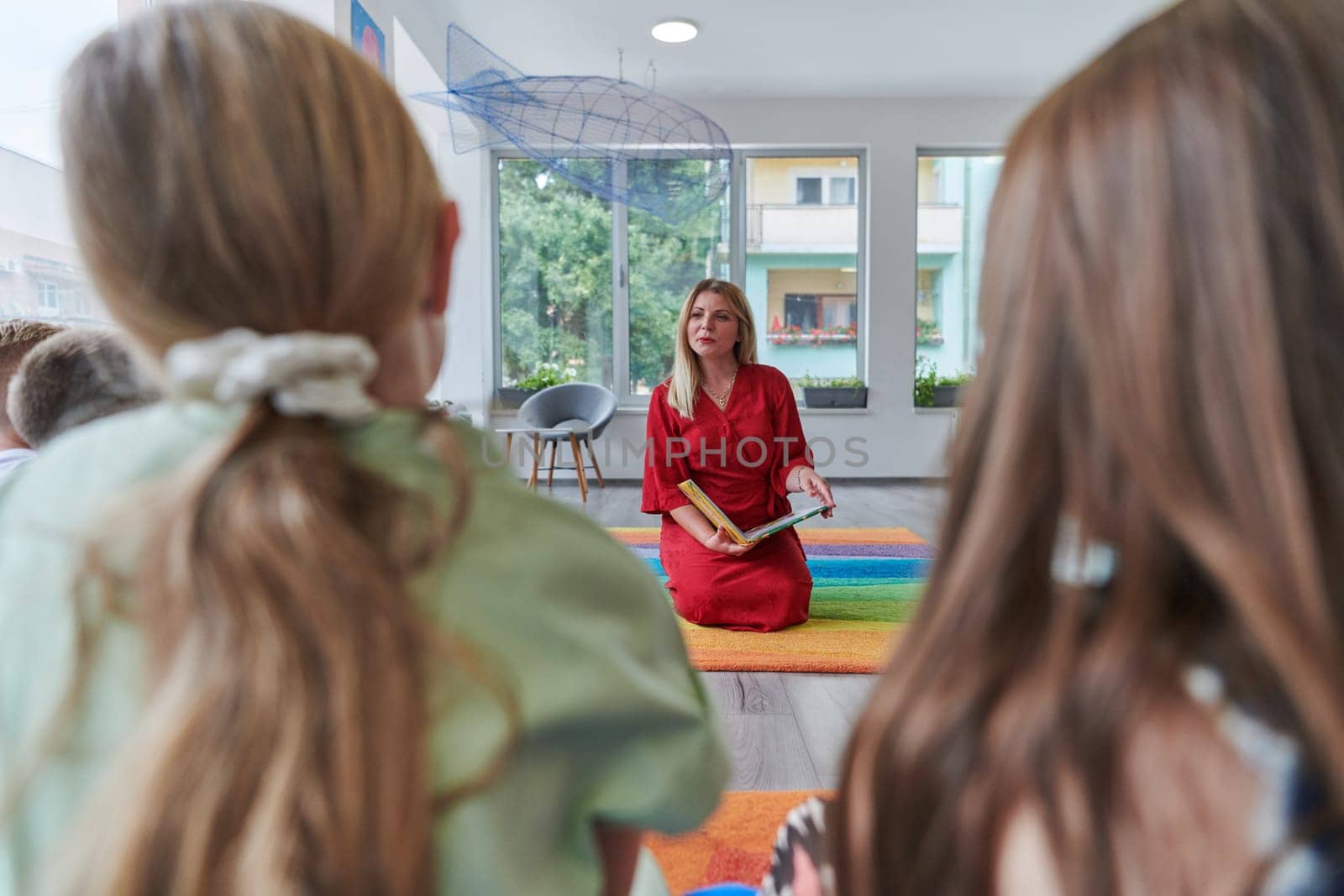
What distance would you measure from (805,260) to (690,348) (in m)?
4.03

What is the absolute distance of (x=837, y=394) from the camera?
20.9 feet

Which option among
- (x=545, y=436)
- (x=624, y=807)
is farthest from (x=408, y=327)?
(x=545, y=436)

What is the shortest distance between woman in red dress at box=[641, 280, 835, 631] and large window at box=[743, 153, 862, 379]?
3.72 m

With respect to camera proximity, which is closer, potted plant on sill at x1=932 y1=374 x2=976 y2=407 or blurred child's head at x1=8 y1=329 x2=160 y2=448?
blurred child's head at x1=8 y1=329 x2=160 y2=448

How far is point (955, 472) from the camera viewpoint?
1.71ft

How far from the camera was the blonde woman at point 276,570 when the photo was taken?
1.48 feet

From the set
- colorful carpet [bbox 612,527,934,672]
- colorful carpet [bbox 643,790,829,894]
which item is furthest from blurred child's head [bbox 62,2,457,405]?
colorful carpet [bbox 612,527,934,672]

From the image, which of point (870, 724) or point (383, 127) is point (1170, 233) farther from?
point (383, 127)

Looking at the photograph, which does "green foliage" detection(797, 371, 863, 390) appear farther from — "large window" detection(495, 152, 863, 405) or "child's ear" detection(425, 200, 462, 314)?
"child's ear" detection(425, 200, 462, 314)

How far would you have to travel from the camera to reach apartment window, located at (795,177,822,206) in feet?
21.6

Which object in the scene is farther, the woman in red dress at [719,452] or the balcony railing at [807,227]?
the balcony railing at [807,227]

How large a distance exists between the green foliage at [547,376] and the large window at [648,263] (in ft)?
0.07

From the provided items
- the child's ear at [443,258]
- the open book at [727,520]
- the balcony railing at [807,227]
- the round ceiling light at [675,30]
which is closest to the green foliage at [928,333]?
the balcony railing at [807,227]

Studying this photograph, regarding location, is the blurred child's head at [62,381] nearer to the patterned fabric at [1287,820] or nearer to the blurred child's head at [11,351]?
the blurred child's head at [11,351]
